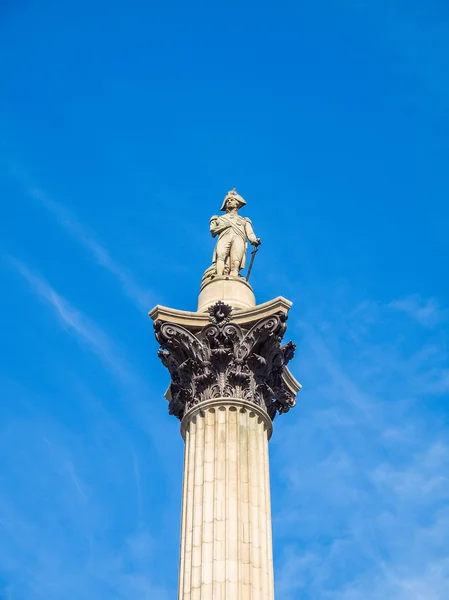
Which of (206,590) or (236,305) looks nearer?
(206,590)

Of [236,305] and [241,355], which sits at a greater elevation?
[236,305]

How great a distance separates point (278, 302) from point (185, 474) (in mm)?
5283

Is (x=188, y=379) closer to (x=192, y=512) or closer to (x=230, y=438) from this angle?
(x=230, y=438)

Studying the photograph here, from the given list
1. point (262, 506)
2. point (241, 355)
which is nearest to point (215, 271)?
point (241, 355)

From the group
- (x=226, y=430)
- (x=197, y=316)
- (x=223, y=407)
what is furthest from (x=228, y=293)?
(x=226, y=430)

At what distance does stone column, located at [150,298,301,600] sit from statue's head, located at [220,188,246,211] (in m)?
6.33

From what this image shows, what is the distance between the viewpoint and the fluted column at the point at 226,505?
2323cm

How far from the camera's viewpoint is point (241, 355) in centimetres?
2730

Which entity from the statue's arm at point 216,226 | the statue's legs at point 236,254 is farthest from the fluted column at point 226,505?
the statue's arm at point 216,226

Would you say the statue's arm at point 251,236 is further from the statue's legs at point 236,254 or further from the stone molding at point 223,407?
the stone molding at point 223,407

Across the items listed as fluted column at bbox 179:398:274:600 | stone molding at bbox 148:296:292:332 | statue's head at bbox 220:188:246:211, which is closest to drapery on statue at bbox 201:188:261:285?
statue's head at bbox 220:188:246:211

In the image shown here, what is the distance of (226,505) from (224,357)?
4433 mm

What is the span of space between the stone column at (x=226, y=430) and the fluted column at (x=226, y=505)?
2 centimetres

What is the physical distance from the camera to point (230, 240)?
31.4m
